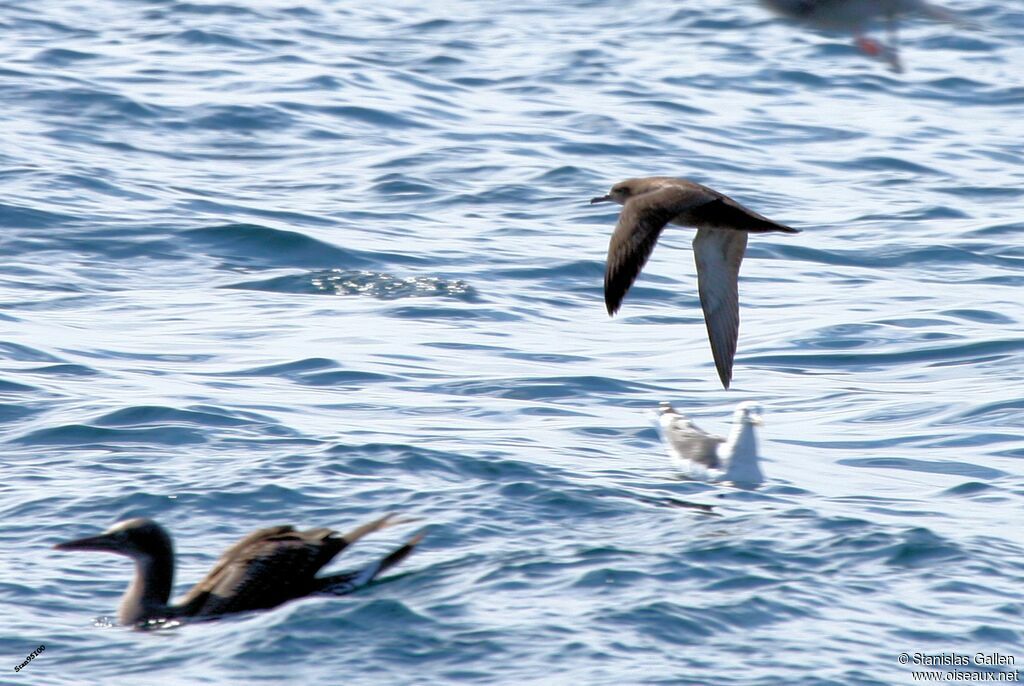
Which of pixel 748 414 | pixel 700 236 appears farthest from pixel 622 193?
pixel 748 414

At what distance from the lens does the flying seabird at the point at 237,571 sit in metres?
6.75

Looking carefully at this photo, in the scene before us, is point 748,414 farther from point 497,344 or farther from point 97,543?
point 97,543

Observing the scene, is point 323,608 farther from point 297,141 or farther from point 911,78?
point 911,78

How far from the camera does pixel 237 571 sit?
677 centimetres

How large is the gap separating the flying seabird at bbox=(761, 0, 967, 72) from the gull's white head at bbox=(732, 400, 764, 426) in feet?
7.46

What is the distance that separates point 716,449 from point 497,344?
287cm

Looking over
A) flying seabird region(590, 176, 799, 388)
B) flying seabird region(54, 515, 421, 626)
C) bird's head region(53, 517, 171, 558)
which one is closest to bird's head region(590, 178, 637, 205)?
flying seabird region(590, 176, 799, 388)

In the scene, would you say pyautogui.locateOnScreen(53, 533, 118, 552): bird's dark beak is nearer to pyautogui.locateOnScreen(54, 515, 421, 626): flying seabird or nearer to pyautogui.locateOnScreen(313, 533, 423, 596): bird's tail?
pyautogui.locateOnScreen(54, 515, 421, 626): flying seabird

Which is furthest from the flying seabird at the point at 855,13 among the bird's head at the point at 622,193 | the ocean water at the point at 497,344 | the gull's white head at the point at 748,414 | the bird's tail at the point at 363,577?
the bird's tail at the point at 363,577

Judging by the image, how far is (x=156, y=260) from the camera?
1287cm

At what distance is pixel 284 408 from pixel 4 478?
73.9 inches

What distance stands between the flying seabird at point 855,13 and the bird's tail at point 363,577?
5074 millimetres

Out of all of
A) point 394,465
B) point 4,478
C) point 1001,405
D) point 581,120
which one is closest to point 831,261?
point 1001,405

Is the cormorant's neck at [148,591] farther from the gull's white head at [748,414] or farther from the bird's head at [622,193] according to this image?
the bird's head at [622,193]
